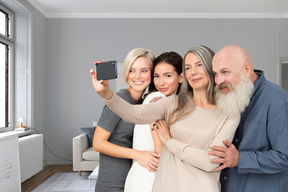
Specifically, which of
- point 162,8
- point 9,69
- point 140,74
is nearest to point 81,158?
point 9,69

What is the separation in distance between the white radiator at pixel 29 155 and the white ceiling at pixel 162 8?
105 inches

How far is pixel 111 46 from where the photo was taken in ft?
20.0

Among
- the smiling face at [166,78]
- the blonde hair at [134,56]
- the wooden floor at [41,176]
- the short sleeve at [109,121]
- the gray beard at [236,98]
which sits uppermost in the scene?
the blonde hair at [134,56]

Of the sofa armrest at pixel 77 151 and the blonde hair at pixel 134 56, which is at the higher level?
the blonde hair at pixel 134 56

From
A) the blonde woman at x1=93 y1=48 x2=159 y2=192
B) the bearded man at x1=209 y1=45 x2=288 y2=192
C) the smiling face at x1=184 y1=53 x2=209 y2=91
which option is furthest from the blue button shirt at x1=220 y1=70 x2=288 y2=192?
the blonde woman at x1=93 y1=48 x2=159 y2=192

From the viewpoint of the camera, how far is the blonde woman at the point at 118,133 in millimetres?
1433

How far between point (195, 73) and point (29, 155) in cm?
392

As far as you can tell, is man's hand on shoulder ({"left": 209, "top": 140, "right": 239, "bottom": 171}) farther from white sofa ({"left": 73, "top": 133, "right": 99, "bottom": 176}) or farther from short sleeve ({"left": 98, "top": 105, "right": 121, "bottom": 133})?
white sofa ({"left": 73, "top": 133, "right": 99, "bottom": 176})

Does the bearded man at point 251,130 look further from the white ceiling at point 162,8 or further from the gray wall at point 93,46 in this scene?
the gray wall at point 93,46

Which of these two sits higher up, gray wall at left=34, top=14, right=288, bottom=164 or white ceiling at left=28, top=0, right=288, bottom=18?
white ceiling at left=28, top=0, right=288, bottom=18

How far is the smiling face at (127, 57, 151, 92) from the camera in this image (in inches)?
57.7

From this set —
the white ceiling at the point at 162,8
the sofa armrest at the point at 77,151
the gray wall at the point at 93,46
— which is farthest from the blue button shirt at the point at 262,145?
the gray wall at the point at 93,46

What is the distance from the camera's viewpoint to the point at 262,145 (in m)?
1.21

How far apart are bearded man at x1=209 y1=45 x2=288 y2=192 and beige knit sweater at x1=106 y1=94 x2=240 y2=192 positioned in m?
0.05
